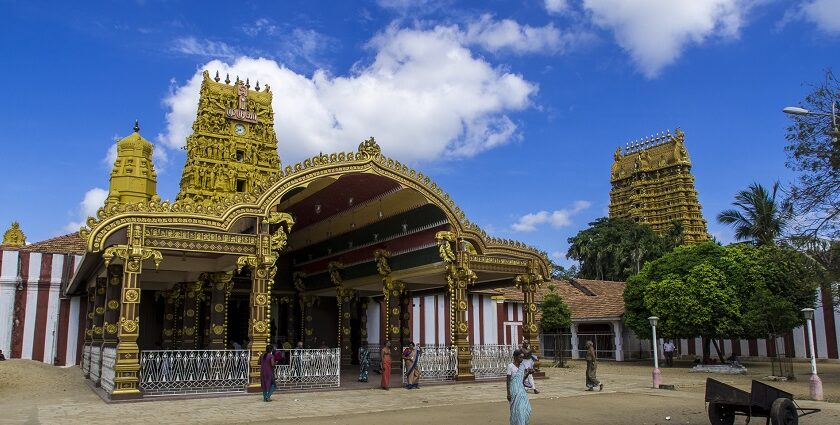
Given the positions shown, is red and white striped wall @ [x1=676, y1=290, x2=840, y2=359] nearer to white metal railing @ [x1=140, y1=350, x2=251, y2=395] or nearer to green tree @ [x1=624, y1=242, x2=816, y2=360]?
green tree @ [x1=624, y1=242, x2=816, y2=360]

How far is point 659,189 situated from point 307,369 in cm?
5455

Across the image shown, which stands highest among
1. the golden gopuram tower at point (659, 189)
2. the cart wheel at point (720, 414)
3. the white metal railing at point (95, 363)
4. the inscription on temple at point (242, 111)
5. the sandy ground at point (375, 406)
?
the golden gopuram tower at point (659, 189)

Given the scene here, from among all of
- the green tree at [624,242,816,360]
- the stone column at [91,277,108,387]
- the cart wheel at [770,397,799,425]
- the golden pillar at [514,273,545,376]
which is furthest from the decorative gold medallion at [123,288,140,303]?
the green tree at [624,242,816,360]

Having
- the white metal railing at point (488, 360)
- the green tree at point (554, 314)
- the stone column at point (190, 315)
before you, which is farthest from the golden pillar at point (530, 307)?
the green tree at point (554, 314)

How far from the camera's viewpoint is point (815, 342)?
32969 mm

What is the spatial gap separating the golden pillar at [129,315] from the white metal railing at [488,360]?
966 centimetres

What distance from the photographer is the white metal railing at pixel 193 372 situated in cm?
1530

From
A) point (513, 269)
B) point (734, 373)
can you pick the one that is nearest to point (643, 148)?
point (734, 373)

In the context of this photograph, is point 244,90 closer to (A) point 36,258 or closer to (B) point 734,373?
(A) point 36,258

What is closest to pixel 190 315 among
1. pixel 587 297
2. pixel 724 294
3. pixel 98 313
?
pixel 98 313

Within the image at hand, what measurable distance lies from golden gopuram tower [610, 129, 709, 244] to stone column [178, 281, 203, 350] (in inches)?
1871

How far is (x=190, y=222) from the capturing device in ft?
51.9

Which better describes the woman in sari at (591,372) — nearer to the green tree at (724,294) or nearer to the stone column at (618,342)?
the green tree at (724,294)

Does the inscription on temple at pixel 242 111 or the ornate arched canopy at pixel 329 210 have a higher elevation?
the inscription on temple at pixel 242 111
